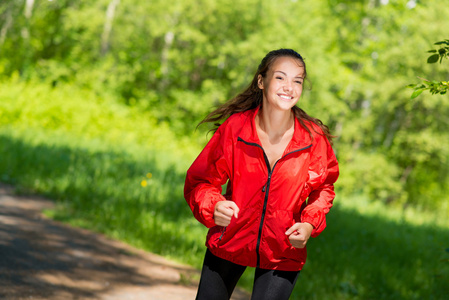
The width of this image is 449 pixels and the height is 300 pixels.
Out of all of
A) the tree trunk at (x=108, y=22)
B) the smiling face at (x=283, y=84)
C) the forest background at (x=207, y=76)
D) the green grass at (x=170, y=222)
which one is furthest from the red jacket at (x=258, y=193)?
the tree trunk at (x=108, y=22)

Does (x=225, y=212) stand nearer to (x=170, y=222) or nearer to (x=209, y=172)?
(x=209, y=172)

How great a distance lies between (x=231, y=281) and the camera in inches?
104

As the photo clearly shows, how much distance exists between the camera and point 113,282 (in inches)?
208

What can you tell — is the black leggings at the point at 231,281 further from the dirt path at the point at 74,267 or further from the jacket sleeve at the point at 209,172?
the dirt path at the point at 74,267

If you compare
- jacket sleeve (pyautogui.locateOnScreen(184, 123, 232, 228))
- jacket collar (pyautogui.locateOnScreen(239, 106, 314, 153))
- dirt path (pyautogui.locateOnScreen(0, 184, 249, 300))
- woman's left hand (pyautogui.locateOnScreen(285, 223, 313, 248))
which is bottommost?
dirt path (pyautogui.locateOnScreen(0, 184, 249, 300))

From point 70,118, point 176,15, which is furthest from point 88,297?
point 176,15

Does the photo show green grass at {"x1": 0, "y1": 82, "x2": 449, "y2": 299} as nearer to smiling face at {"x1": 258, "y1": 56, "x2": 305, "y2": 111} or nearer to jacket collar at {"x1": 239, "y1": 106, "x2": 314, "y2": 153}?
jacket collar at {"x1": 239, "y1": 106, "x2": 314, "y2": 153}

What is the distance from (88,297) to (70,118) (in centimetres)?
1429

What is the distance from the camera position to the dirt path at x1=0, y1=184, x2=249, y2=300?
472 centimetres

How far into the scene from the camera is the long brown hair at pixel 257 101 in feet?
8.87

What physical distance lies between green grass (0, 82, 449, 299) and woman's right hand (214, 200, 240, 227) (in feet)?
7.84

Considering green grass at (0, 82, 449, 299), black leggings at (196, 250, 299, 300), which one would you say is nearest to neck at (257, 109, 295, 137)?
black leggings at (196, 250, 299, 300)

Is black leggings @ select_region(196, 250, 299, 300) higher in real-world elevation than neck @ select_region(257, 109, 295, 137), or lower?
lower

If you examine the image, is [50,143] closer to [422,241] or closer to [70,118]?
[70,118]
